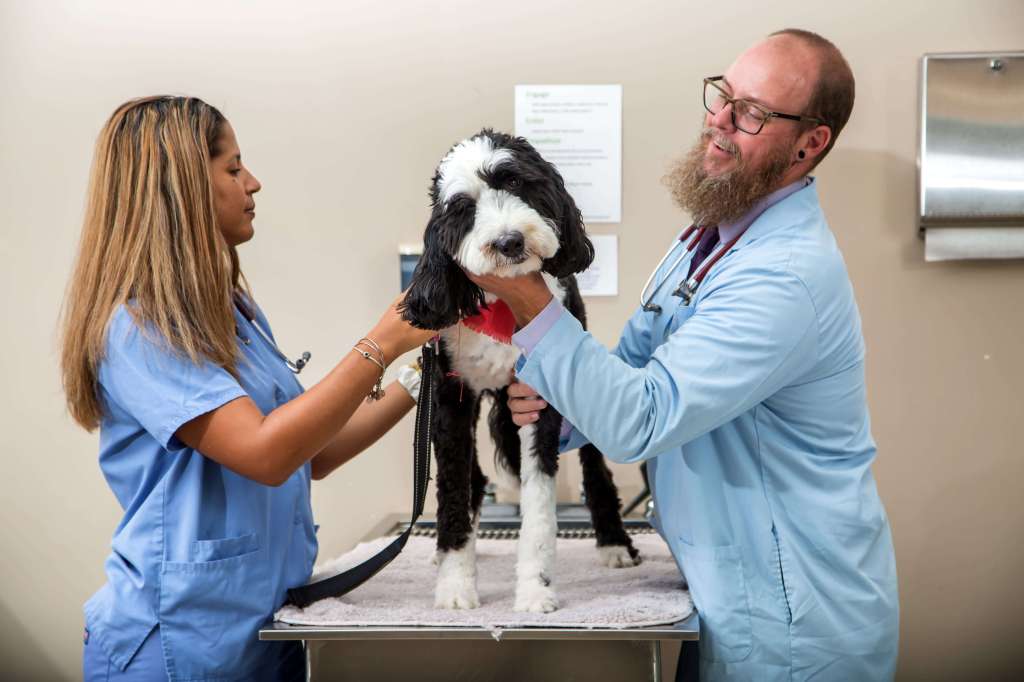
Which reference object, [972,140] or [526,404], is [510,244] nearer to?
[526,404]

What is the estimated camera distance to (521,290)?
125 cm

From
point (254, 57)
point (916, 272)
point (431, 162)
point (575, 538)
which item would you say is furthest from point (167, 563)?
point (916, 272)

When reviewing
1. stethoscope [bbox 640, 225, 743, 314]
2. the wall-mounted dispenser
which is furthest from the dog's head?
the wall-mounted dispenser

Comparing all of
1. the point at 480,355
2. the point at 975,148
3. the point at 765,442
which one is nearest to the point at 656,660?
the point at 765,442

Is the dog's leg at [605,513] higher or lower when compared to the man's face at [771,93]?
lower

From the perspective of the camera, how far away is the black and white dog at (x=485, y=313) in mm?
1229

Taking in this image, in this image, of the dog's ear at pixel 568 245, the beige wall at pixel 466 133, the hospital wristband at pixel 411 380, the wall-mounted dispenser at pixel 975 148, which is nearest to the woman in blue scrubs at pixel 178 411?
the dog's ear at pixel 568 245

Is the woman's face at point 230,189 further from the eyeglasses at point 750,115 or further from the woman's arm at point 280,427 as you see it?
the eyeglasses at point 750,115

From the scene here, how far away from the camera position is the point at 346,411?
136 cm

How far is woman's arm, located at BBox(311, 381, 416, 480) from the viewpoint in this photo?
1.77 metres

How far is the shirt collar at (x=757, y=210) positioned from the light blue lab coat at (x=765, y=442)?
23 millimetres

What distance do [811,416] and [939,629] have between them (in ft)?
4.75

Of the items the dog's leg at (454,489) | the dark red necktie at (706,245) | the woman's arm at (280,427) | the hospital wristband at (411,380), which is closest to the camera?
the woman's arm at (280,427)

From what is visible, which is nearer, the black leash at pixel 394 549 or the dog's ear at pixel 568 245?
the dog's ear at pixel 568 245
